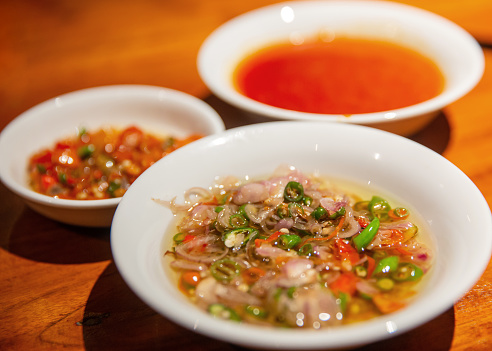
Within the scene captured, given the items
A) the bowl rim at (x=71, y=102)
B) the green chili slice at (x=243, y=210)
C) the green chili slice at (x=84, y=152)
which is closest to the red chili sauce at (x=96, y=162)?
the green chili slice at (x=84, y=152)

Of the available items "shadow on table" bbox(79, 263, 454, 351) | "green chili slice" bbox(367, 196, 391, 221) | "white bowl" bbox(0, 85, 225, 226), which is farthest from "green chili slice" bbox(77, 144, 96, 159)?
"green chili slice" bbox(367, 196, 391, 221)

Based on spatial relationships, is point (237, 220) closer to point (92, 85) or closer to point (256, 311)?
point (256, 311)

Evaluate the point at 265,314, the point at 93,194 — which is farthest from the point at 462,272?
the point at 93,194

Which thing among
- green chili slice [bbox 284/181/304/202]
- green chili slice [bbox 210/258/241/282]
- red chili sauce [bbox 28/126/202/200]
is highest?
green chili slice [bbox 284/181/304/202]

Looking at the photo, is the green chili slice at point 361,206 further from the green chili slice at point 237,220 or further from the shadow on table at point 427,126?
the shadow on table at point 427,126

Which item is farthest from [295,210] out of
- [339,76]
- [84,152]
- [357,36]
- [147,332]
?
[357,36]

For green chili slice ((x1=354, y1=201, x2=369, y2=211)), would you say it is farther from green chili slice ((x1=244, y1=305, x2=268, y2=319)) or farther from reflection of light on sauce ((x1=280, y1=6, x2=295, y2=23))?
reflection of light on sauce ((x1=280, y1=6, x2=295, y2=23))

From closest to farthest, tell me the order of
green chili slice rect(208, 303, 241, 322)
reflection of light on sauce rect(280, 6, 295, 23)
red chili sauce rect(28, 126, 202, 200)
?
green chili slice rect(208, 303, 241, 322) < red chili sauce rect(28, 126, 202, 200) < reflection of light on sauce rect(280, 6, 295, 23)
